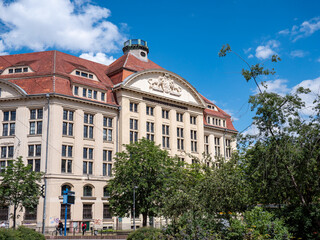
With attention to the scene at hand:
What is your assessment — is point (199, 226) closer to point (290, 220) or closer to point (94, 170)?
point (290, 220)

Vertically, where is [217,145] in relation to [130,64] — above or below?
below

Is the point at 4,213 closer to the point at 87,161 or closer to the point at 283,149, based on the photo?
the point at 87,161

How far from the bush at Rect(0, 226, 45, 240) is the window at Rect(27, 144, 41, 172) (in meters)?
25.5

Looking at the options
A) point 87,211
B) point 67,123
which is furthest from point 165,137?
point 87,211

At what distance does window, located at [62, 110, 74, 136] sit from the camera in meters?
47.8

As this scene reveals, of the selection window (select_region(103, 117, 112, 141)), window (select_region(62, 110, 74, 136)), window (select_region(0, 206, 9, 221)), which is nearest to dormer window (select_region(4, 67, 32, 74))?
window (select_region(62, 110, 74, 136))

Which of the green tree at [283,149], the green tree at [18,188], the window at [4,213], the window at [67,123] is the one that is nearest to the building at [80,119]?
the window at [67,123]

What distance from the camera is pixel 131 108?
53719mm

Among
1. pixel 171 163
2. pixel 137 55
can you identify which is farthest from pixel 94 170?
pixel 137 55

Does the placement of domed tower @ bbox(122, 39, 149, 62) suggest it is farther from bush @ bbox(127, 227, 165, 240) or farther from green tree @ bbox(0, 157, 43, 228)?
bush @ bbox(127, 227, 165, 240)

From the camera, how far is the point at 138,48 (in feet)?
215

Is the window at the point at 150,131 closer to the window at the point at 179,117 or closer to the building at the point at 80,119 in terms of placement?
the building at the point at 80,119

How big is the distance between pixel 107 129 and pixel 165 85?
480 inches

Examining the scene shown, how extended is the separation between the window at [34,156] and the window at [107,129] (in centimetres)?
926
